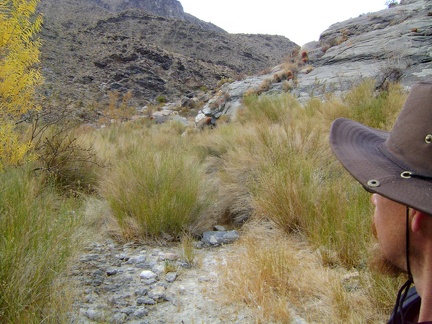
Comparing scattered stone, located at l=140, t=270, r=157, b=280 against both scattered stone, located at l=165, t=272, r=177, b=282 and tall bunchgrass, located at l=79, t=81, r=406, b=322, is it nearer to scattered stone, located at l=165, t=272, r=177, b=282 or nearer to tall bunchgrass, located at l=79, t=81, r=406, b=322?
scattered stone, located at l=165, t=272, r=177, b=282

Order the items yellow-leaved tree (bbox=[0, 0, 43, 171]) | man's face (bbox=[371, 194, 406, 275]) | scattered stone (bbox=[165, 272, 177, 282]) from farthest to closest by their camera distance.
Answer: yellow-leaved tree (bbox=[0, 0, 43, 171]) < scattered stone (bbox=[165, 272, 177, 282]) < man's face (bbox=[371, 194, 406, 275])

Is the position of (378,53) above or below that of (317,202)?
above

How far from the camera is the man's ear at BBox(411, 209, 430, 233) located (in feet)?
2.72

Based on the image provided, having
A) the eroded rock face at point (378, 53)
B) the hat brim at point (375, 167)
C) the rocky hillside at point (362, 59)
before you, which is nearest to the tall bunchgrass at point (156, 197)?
the hat brim at point (375, 167)

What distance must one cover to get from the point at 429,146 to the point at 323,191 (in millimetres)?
2339

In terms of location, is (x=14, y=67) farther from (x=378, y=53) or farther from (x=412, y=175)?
(x=378, y=53)

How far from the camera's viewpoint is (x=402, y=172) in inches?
35.0

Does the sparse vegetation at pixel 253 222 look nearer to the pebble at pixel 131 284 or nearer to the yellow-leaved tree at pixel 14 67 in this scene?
the pebble at pixel 131 284

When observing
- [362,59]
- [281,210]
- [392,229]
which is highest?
[362,59]

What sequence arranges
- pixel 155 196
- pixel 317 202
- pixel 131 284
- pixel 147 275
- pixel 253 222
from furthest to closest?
pixel 155 196 < pixel 253 222 < pixel 317 202 < pixel 147 275 < pixel 131 284

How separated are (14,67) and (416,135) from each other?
4.25 m

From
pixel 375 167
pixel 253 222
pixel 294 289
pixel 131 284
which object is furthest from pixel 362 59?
A: pixel 375 167

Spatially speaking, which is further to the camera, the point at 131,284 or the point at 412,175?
the point at 131,284

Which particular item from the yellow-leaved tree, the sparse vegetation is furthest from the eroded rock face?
the yellow-leaved tree
